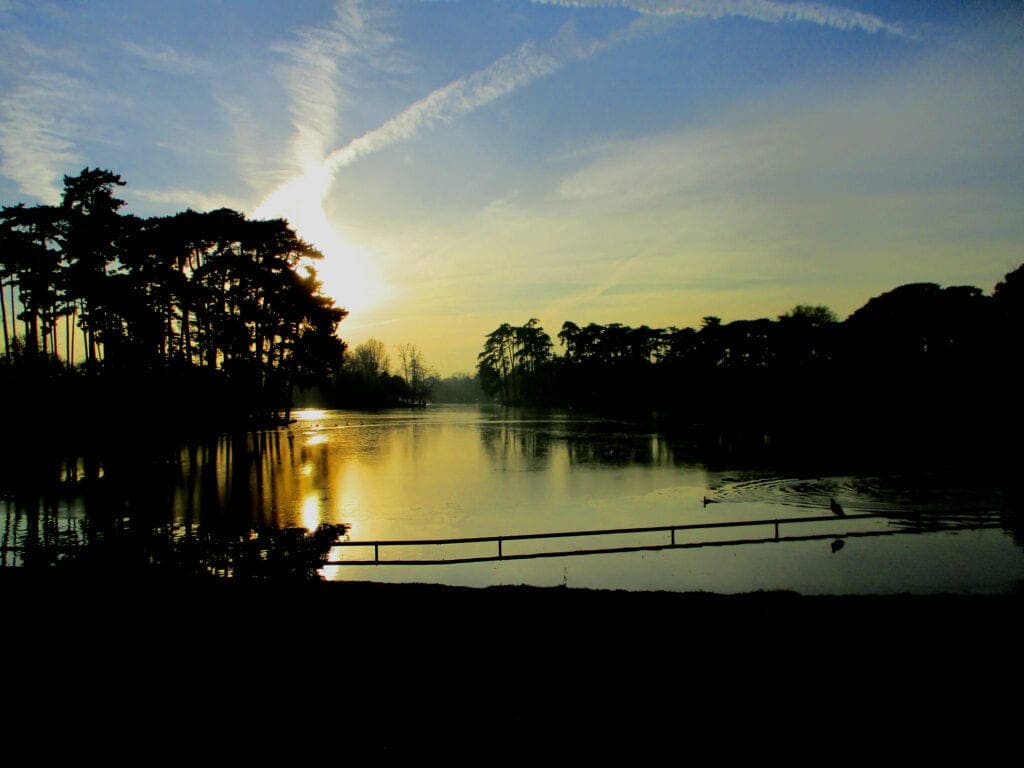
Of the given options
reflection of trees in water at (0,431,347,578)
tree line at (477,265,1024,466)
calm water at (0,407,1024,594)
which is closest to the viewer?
reflection of trees in water at (0,431,347,578)

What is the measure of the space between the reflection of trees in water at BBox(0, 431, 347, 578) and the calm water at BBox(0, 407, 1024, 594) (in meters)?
0.14

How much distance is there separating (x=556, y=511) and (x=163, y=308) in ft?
117

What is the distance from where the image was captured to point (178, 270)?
46.1 m

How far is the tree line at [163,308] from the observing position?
113 feet

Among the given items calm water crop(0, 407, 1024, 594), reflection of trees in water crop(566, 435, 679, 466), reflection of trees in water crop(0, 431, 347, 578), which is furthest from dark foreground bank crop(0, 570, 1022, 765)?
reflection of trees in water crop(566, 435, 679, 466)

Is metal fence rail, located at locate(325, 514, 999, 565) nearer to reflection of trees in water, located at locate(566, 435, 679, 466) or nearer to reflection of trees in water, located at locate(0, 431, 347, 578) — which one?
reflection of trees in water, located at locate(0, 431, 347, 578)

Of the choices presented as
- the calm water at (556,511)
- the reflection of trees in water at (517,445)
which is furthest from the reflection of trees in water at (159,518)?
the reflection of trees in water at (517,445)

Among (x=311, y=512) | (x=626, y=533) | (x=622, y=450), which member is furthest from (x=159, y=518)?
(x=622, y=450)

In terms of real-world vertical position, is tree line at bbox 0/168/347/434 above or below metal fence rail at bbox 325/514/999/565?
above

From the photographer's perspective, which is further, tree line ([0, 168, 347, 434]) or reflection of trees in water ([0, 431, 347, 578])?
tree line ([0, 168, 347, 434])

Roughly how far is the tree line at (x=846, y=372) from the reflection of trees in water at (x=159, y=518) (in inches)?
1629

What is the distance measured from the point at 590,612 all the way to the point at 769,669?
2.96m

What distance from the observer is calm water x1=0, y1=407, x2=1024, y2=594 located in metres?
15.3

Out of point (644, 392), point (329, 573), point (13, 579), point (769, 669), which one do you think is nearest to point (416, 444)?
point (329, 573)
